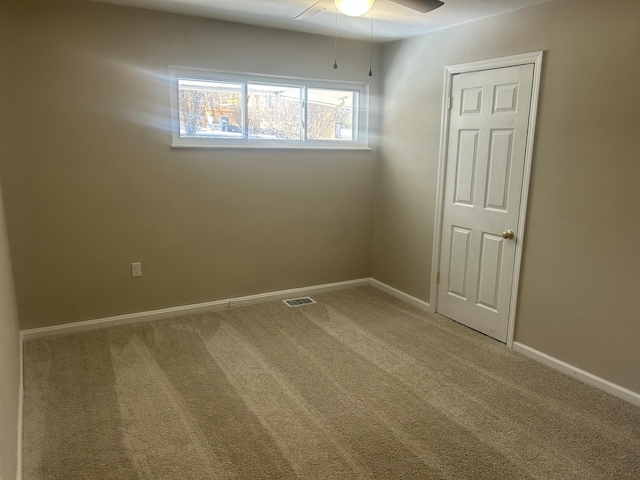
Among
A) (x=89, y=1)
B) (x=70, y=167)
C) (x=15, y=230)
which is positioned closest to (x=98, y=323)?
(x=15, y=230)

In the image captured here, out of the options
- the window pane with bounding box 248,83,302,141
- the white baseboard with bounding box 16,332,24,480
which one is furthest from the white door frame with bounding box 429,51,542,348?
Result: the white baseboard with bounding box 16,332,24,480

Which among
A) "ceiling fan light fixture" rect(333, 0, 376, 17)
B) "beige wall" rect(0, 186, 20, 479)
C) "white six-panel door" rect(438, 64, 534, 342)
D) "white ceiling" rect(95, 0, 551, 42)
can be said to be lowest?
"beige wall" rect(0, 186, 20, 479)

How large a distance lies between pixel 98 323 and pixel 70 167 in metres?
1.21

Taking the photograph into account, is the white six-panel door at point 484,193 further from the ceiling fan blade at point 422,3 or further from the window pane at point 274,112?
the window pane at point 274,112

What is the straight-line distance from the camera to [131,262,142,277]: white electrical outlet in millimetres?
3662

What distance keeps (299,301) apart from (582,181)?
8.19 feet

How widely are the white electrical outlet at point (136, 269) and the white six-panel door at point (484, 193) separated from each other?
250cm

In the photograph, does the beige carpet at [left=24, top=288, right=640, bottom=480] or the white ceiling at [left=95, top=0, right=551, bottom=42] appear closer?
the beige carpet at [left=24, top=288, right=640, bottom=480]

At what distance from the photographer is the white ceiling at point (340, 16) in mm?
3023

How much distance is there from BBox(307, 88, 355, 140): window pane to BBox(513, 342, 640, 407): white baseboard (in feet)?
7.97

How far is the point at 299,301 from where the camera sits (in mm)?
4281

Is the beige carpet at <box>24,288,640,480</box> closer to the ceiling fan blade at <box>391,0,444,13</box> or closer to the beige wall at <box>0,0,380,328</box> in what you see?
the beige wall at <box>0,0,380,328</box>

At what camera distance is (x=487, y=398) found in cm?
272

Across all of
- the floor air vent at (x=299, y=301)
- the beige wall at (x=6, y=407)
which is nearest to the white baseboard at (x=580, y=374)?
the floor air vent at (x=299, y=301)
